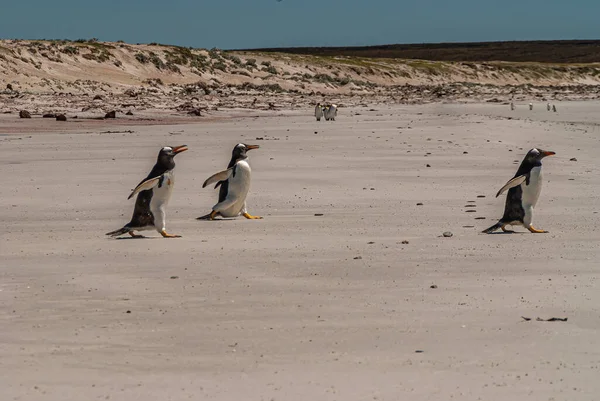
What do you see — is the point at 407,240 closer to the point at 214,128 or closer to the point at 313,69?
the point at 214,128

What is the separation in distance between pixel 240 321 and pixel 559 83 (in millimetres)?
77253

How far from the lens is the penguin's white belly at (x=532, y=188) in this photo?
9062 millimetres

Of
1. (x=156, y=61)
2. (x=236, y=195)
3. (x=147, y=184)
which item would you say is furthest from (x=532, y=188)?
(x=156, y=61)

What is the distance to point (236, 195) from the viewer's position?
977 cm

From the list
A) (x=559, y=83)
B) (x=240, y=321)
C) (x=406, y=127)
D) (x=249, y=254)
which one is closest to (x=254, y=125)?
(x=406, y=127)

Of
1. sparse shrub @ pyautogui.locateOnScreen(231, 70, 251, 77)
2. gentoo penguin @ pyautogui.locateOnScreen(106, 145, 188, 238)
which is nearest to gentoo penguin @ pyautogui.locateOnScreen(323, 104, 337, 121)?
gentoo penguin @ pyautogui.locateOnScreen(106, 145, 188, 238)

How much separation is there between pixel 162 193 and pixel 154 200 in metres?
0.16

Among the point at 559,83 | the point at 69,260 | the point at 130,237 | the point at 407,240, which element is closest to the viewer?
the point at 69,260

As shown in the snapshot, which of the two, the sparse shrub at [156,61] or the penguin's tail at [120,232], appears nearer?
the penguin's tail at [120,232]

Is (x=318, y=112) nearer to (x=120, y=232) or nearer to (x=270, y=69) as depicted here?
(x=120, y=232)

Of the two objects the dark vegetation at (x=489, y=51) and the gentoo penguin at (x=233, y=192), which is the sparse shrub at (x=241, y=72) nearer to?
the gentoo penguin at (x=233, y=192)

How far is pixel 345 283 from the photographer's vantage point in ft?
21.7

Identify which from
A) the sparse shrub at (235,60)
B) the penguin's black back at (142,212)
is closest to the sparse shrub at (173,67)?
the sparse shrub at (235,60)

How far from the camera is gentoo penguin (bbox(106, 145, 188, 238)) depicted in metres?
8.68
